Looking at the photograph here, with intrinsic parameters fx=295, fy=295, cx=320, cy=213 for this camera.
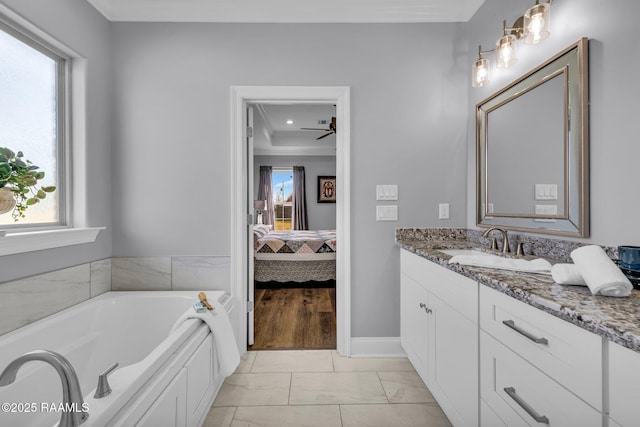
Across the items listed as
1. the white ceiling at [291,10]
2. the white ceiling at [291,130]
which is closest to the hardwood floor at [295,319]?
the white ceiling at [291,10]

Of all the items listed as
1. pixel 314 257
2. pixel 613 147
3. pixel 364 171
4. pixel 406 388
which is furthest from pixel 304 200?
pixel 613 147

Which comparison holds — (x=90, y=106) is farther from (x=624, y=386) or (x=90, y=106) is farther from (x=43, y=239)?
(x=624, y=386)

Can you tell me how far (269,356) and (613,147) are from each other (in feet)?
7.54

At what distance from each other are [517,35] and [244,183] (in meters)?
1.93

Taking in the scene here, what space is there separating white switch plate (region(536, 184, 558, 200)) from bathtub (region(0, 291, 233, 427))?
1.88 meters

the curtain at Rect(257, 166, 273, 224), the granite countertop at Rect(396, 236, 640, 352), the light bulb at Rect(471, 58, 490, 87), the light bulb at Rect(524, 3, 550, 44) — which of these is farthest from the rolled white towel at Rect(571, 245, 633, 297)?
the curtain at Rect(257, 166, 273, 224)

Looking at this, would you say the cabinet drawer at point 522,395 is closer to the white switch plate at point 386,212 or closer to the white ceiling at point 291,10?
the white switch plate at point 386,212

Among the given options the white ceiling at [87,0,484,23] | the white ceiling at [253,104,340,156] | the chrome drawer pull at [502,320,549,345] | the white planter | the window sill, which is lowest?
the chrome drawer pull at [502,320,549,345]

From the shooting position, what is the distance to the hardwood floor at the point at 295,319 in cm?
243

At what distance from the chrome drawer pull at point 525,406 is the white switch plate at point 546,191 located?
3.08ft

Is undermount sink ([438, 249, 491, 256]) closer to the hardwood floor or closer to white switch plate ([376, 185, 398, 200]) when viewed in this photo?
white switch plate ([376, 185, 398, 200])

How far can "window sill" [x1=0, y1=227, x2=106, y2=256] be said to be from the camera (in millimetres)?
1382

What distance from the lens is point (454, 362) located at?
53.4 inches

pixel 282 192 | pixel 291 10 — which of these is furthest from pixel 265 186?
pixel 291 10
